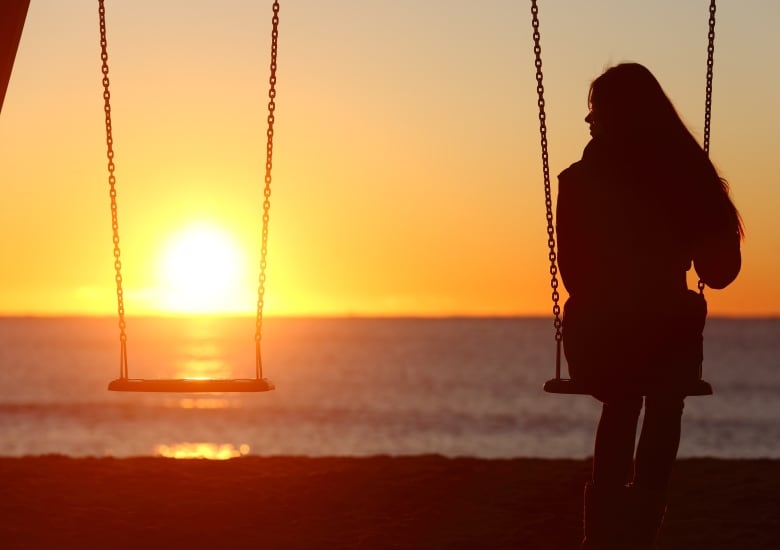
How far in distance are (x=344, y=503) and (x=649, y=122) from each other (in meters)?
3.74

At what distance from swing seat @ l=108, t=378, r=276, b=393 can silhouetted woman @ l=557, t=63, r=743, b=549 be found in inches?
65.9

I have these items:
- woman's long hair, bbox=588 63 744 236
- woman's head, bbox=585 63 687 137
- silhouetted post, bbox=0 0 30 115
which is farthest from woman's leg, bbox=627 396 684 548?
silhouetted post, bbox=0 0 30 115

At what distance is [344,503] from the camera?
841 centimetres

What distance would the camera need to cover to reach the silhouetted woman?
544cm

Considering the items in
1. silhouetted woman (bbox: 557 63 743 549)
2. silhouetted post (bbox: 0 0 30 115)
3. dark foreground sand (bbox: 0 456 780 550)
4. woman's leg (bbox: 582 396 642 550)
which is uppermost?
silhouetted post (bbox: 0 0 30 115)

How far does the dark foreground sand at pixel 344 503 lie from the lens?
24.9 ft

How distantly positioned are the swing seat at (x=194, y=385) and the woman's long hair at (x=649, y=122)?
82.6 inches

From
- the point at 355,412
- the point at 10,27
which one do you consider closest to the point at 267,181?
the point at 10,27

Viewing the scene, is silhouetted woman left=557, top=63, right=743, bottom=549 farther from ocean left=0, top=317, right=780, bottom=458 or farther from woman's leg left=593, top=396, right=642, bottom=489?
ocean left=0, top=317, right=780, bottom=458

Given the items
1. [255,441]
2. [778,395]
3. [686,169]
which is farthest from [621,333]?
[778,395]

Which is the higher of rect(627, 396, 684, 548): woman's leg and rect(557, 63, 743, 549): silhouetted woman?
rect(557, 63, 743, 549): silhouetted woman

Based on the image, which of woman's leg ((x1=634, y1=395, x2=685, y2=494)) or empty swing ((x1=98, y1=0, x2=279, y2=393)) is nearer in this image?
woman's leg ((x1=634, y1=395, x2=685, y2=494))

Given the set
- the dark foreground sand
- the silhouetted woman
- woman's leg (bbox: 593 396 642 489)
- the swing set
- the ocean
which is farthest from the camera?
the ocean

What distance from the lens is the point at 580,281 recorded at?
18.0 feet
